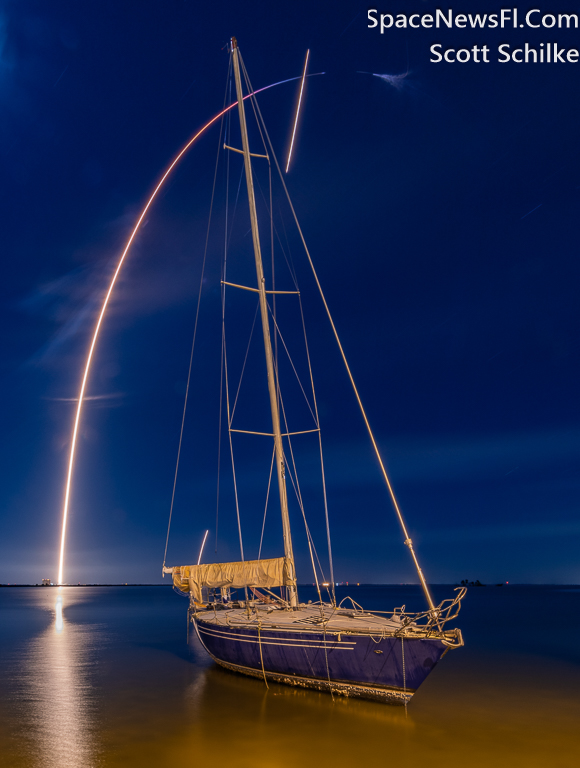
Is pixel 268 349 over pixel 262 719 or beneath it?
over

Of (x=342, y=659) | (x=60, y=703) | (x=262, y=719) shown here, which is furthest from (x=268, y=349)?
(x=60, y=703)

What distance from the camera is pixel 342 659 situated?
67.2 ft

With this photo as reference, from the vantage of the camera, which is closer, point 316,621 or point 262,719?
point 262,719

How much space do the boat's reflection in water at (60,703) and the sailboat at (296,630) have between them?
6.35m

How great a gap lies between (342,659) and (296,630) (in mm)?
1970

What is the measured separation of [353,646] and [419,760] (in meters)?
4.11

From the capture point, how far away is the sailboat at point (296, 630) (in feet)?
62.6

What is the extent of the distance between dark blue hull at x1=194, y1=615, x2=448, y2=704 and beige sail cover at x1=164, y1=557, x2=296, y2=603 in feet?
8.41

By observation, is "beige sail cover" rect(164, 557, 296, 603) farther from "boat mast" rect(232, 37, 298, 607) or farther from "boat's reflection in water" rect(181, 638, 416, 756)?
"boat's reflection in water" rect(181, 638, 416, 756)

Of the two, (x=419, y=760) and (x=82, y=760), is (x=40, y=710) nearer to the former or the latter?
(x=82, y=760)

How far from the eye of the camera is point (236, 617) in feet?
87.1

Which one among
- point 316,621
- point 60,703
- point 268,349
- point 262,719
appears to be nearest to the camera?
point 262,719

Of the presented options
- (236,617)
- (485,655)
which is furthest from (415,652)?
(485,655)

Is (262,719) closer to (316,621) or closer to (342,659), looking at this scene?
(342,659)
